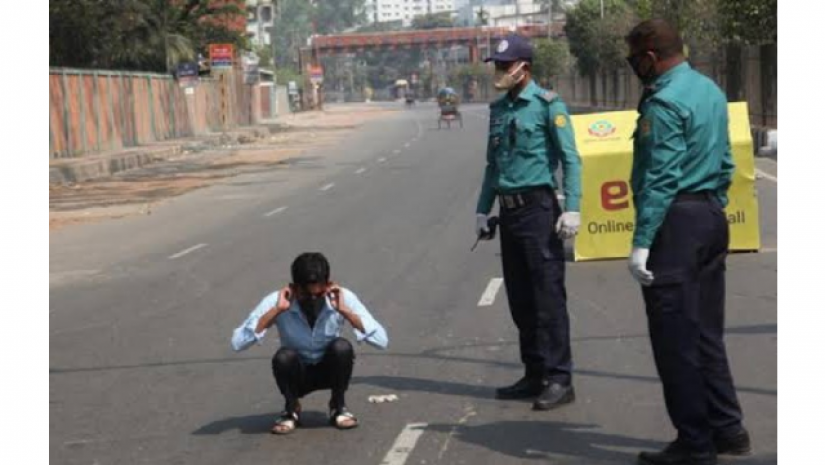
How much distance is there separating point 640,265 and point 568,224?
5.08 feet

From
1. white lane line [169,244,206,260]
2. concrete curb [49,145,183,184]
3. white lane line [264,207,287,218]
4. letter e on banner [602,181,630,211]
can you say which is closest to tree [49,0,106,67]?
concrete curb [49,145,183,184]

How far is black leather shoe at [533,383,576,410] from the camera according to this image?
7977 mm

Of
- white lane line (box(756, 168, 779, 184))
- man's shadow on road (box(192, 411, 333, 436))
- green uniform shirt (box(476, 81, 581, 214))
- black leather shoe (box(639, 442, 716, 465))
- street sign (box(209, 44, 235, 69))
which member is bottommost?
man's shadow on road (box(192, 411, 333, 436))

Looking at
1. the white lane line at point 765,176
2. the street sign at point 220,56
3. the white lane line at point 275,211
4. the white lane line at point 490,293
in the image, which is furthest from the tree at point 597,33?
the white lane line at point 490,293

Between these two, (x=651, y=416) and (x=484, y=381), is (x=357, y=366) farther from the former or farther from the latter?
(x=651, y=416)

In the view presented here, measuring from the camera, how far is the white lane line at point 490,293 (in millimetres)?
12180

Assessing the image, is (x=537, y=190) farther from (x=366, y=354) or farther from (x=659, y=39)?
(x=366, y=354)

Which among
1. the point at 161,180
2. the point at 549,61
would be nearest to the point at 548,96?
the point at 161,180

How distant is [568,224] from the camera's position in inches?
308

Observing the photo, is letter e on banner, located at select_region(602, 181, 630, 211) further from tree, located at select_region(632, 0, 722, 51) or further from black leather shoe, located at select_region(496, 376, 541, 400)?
tree, located at select_region(632, 0, 722, 51)

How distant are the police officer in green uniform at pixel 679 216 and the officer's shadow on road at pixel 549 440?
439 mm

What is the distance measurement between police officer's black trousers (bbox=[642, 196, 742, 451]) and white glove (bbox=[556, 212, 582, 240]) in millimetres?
1275

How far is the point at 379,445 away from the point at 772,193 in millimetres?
15389

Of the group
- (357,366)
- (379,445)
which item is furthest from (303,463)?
(357,366)
